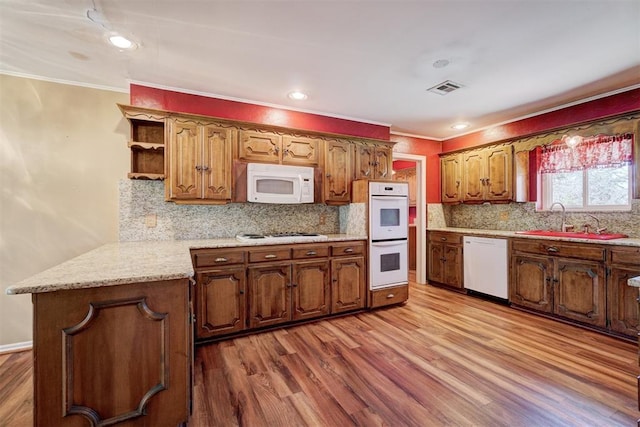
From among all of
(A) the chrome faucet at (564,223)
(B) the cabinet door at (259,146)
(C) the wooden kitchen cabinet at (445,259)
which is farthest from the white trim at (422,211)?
(B) the cabinet door at (259,146)

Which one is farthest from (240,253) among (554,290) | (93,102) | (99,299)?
(554,290)

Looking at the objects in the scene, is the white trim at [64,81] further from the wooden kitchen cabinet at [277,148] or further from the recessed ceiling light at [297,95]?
the recessed ceiling light at [297,95]

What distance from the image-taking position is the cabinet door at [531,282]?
3.12 m

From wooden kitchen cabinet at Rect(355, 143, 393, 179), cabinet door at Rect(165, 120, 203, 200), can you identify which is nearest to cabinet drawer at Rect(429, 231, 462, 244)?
wooden kitchen cabinet at Rect(355, 143, 393, 179)

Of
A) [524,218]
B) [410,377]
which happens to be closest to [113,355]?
[410,377]

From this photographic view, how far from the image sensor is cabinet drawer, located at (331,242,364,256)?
→ 10.5 feet

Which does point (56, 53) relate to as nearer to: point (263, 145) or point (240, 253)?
point (263, 145)

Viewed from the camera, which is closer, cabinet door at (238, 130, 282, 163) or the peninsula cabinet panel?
the peninsula cabinet panel

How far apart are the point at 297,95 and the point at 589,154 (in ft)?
10.8

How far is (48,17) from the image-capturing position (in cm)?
187

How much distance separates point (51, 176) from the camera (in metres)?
2.61

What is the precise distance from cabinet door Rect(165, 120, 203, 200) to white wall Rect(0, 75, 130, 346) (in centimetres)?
51

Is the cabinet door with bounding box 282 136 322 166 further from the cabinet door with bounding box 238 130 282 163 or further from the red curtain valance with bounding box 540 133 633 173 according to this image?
the red curtain valance with bounding box 540 133 633 173

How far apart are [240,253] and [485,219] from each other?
12.2 feet
